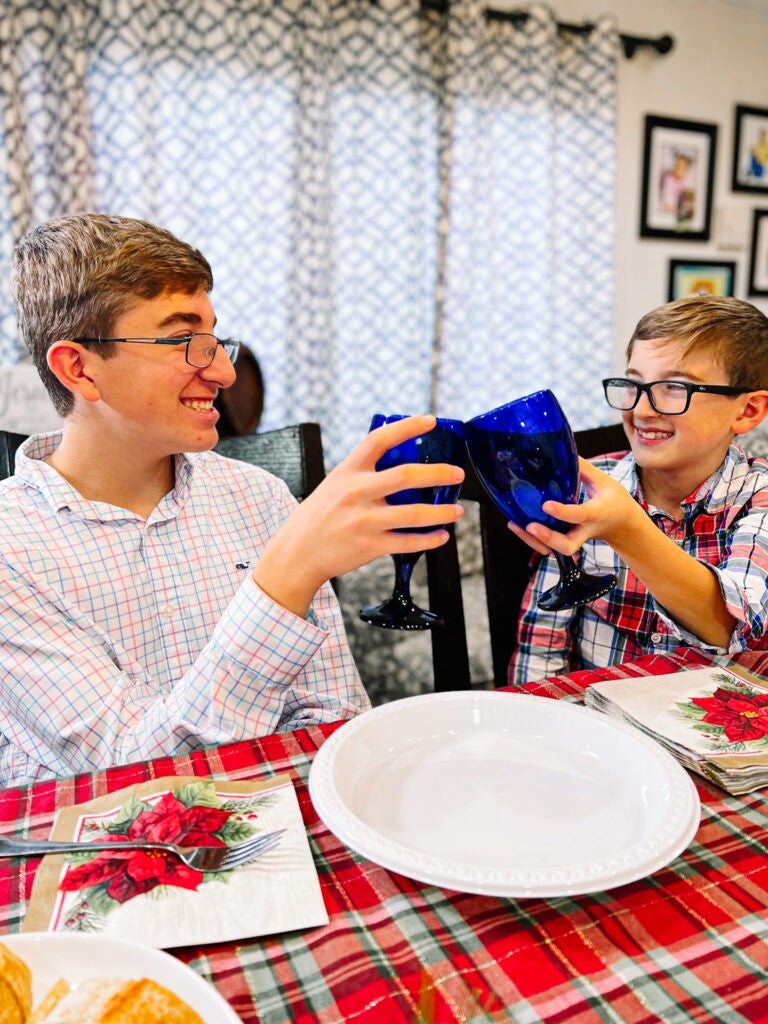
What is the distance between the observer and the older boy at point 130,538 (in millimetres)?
857

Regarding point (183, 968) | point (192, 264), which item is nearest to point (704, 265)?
point (192, 264)

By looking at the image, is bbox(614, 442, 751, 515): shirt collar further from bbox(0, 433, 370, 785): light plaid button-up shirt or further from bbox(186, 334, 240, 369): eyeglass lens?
bbox(186, 334, 240, 369): eyeglass lens

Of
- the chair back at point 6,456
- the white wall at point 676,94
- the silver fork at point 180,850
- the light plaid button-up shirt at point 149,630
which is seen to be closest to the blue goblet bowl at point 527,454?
the light plaid button-up shirt at point 149,630

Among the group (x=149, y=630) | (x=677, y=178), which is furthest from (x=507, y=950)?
(x=677, y=178)

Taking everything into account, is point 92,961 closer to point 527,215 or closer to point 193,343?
point 193,343

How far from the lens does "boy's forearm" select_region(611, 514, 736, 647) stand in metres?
0.90

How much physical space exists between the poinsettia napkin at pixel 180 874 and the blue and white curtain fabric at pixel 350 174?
7.96ft

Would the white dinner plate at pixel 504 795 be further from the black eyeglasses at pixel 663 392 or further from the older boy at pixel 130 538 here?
the black eyeglasses at pixel 663 392

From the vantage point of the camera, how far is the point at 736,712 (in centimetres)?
81

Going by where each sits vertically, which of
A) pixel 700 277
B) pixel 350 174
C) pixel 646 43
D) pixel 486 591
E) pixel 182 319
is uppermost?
pixel 646 43

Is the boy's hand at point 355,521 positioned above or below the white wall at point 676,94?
below

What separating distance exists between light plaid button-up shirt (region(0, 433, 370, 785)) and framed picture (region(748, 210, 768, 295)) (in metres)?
3.74

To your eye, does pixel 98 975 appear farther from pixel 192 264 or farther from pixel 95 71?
pixel 95 71

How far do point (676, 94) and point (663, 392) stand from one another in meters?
3.24
